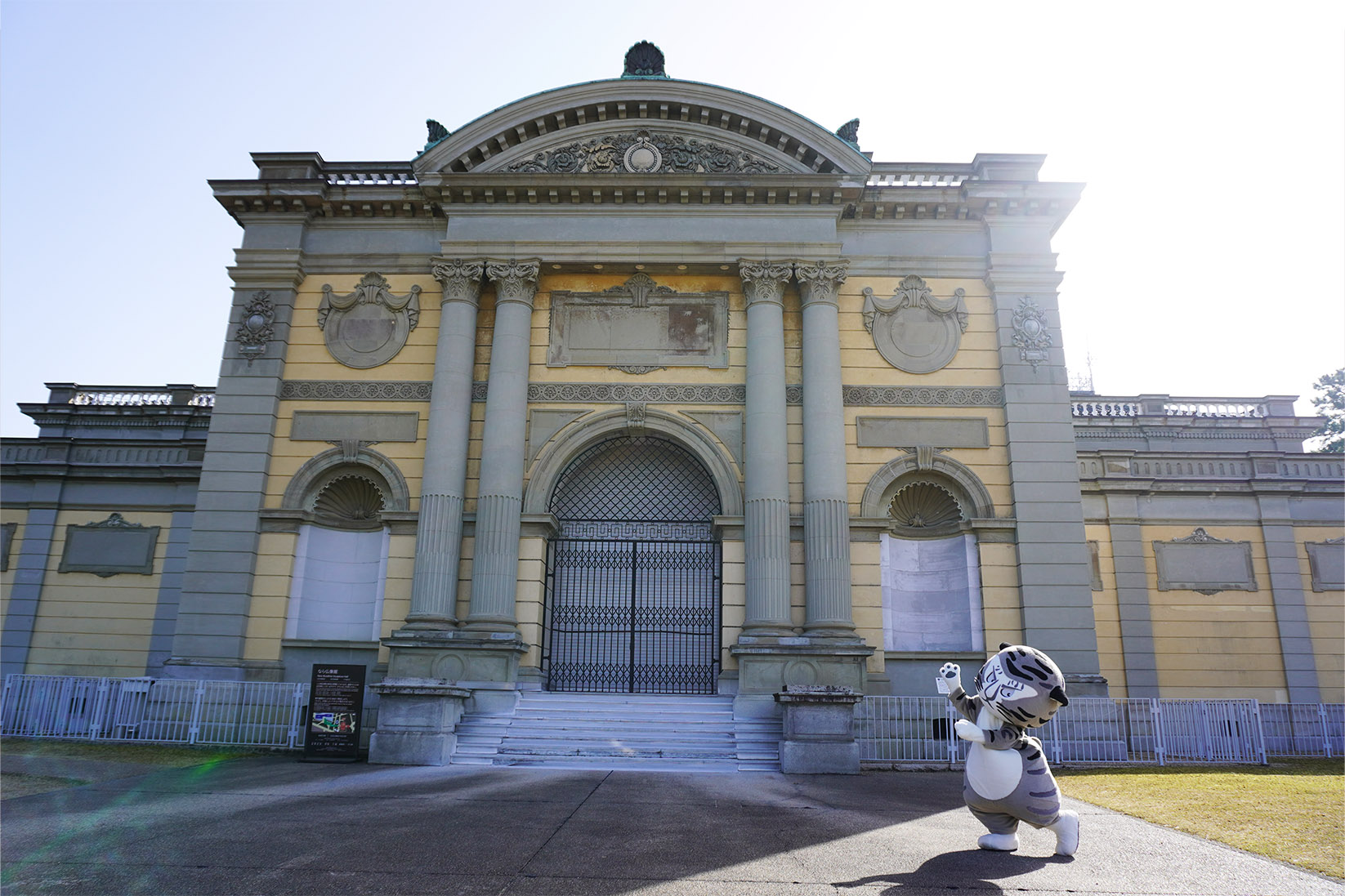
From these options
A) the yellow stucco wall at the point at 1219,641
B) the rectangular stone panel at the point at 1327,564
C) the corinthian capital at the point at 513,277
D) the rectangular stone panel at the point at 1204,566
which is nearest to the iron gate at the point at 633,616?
the corinthian capital at the point at 513,277

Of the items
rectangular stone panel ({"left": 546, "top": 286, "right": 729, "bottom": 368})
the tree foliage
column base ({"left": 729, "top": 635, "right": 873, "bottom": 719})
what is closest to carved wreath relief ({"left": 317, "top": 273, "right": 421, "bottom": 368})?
rectangular stone panel ({"left": 546, "top": 286, "right": 729, "bottom": 368})

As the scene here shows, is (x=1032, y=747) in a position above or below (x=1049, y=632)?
below

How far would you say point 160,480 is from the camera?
25766mm

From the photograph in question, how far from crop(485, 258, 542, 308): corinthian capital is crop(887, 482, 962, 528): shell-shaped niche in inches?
397

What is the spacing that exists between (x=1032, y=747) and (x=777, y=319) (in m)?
14.2

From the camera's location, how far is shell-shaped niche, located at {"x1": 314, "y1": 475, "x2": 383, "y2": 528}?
21.2 metres

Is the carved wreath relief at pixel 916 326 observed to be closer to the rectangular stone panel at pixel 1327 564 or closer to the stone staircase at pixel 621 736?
the stone staircase at pixel 621 736

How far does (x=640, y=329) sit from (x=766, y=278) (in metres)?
3.28

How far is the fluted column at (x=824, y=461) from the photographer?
61.5 feet

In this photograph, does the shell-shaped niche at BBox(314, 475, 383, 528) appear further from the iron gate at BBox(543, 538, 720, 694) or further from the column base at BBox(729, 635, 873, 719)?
the column base at BBox(729, 635, 873, 719)

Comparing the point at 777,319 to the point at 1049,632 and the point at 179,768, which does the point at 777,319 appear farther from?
the point at 179,768

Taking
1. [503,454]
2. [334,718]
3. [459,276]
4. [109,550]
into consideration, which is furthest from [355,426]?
[109,550]

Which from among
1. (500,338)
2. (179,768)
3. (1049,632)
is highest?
(500,338)

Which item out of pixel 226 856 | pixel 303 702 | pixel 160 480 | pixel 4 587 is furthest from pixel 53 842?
pixel 4 587
